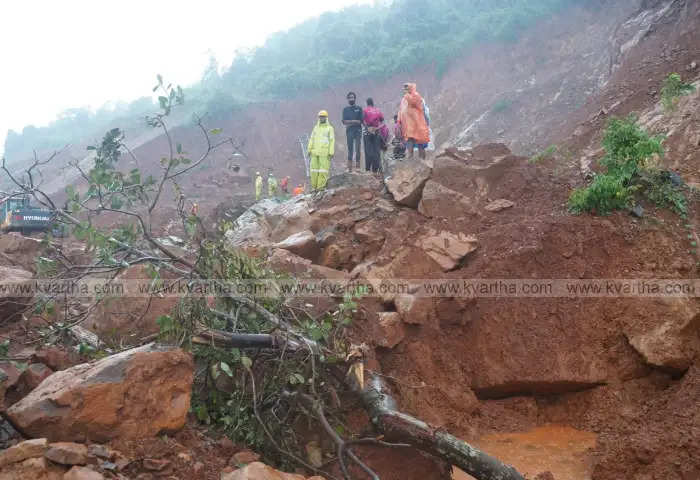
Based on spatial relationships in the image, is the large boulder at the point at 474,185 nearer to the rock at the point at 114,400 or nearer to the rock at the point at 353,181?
the rock at the point at 353,181

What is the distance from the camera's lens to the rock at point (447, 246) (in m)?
5.24

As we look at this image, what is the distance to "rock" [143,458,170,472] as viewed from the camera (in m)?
2.51

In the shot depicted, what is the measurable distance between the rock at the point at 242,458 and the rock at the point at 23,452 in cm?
95

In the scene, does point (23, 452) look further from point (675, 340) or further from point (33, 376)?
point (675, 340)

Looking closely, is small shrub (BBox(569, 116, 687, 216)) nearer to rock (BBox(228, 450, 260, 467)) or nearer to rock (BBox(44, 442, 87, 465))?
rock (BBox(228, 450, 260, 467))

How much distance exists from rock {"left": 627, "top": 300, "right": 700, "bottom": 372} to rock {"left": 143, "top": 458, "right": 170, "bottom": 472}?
382 centimetres

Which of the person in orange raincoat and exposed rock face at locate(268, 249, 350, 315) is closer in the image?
exposed rock face at locate(268, 249, 350, 315)

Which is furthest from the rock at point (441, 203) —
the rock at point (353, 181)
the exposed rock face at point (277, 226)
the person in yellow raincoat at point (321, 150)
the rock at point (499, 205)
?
the person in yellow raincoat at point (321, 150)

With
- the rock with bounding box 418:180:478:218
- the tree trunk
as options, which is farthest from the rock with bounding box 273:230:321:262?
the tree trunk

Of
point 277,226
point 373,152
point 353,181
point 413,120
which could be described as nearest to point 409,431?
point 277,226

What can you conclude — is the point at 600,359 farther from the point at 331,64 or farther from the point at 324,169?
the point at 331,64

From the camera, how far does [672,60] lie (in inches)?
337

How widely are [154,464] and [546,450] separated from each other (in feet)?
10.1

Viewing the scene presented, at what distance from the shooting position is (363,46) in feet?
90.4
